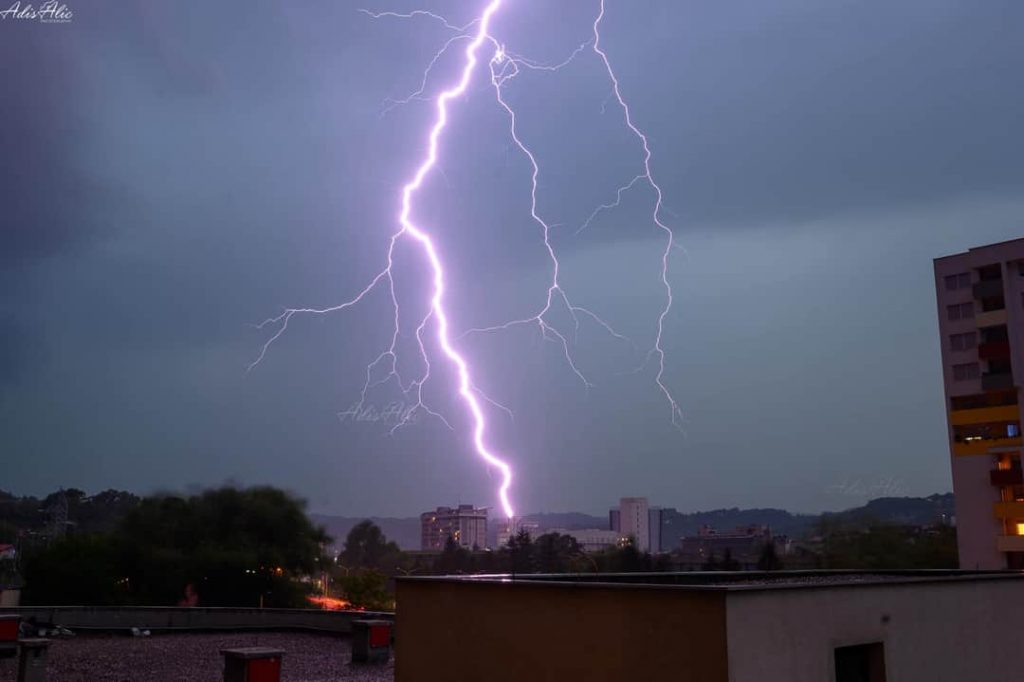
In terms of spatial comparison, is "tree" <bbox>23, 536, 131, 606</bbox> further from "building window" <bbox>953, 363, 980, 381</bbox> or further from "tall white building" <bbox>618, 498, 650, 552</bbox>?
"tall white building" <bbox>618, 498, 650, 552</bbox>

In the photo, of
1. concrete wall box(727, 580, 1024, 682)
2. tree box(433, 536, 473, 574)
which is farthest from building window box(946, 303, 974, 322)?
tree box(433, 536, 473, 574)

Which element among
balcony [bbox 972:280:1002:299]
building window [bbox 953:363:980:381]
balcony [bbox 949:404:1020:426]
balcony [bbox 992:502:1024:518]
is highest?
balcony [bbox 972:280:1002:299]

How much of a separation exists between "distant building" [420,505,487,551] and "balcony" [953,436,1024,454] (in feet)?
239

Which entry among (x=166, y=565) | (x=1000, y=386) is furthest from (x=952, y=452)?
(x=166, y=565)

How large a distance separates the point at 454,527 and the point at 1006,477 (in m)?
91.7

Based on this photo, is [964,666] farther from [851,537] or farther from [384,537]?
[384,537]

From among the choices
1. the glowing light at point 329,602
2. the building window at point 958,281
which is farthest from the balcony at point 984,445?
the glowing light at point 329,602

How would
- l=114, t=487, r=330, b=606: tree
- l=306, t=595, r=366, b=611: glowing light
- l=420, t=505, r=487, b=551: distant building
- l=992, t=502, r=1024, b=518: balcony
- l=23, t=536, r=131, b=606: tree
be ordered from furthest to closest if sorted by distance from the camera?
l=420, t=505, r=487, b=551: distant building < l=306, t=595, r=366, b=611: glowing light < l=992, t=502, r=1024, b=518: balcony < l=114, t=487, r=330, b=606: tree < l=23, t=536, r=131, b=606: tree

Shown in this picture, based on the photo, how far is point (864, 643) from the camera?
321 inches

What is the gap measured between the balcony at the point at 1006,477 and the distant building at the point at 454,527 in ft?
244

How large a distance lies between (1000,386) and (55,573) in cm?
3758

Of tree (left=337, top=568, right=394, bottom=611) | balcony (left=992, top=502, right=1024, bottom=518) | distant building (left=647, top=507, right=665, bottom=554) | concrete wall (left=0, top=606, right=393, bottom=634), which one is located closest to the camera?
concrete wall (left=0, top=606, right=393, bottom=634)

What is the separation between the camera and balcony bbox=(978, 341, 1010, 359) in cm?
3922

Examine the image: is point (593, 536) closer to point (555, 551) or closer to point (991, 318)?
point (555, 551)
